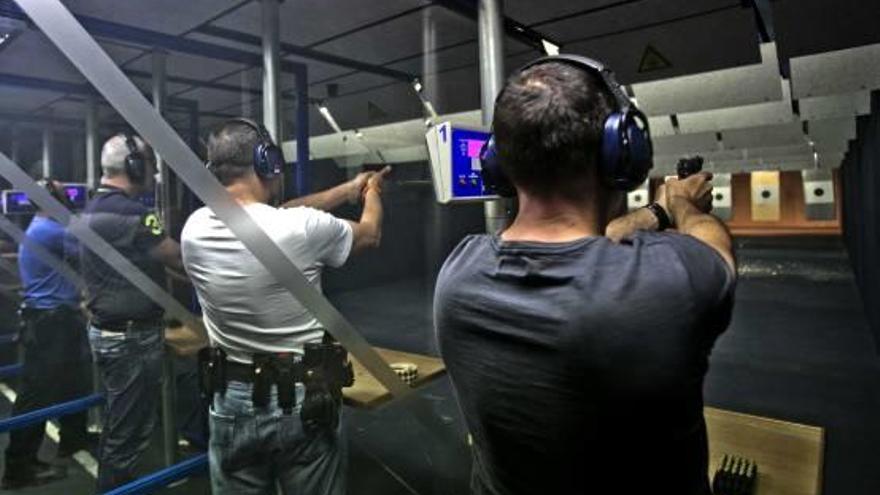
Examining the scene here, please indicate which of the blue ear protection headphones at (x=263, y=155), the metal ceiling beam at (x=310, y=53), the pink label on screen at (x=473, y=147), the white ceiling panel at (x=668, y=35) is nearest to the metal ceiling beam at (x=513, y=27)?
the white ceiling panel at (x=668, y=35)

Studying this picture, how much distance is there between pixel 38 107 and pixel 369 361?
13.1 ft

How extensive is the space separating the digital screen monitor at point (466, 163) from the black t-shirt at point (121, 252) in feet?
4.32

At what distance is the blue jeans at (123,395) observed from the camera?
2.22m

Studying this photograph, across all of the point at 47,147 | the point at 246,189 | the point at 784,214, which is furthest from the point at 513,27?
the point at 784,214

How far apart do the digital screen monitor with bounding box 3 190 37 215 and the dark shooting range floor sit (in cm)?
137

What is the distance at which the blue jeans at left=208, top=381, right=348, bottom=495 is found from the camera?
1.46 metres

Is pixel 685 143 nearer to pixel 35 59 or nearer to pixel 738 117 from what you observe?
pixel 738 117

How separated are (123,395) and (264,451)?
1.10m

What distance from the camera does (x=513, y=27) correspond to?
266cm

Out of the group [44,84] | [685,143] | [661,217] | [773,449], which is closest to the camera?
[661,217]

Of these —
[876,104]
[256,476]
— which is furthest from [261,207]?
[876,104]

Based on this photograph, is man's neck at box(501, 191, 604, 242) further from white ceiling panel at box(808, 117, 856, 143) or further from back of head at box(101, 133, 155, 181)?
white ceiling panel at box(808, 117, 856, 143)

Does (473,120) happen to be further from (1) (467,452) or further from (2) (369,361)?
(2) (369,361)

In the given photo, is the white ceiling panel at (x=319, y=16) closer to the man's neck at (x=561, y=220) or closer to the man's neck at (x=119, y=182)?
the man's neck at (x=119, y=182)
